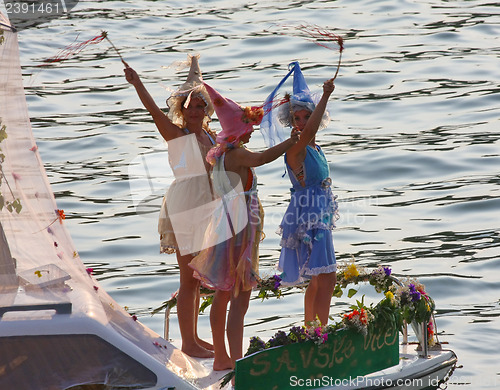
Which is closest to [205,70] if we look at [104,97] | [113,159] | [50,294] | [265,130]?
[104,97]

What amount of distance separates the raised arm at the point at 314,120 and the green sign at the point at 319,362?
124 cm

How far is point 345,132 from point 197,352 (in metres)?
9.58

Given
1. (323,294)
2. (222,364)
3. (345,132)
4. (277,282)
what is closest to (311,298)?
(323,294)

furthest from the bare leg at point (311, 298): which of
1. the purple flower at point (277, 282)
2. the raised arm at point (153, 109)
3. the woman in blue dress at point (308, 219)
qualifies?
the raised arm at point (153, 109)

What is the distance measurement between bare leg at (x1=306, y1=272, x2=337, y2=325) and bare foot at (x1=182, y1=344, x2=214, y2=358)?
790mm

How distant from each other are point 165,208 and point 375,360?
68.0 inches

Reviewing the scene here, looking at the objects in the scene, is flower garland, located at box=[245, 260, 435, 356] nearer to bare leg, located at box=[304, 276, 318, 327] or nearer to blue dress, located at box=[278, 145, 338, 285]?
bare leg, located at box=[304, 276, 318, 327]

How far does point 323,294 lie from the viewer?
6562 millimetres

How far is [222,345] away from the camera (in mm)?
6344

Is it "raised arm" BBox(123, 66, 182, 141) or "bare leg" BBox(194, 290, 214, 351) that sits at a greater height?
"raised arm" BBox(123, 66, 182, 141)

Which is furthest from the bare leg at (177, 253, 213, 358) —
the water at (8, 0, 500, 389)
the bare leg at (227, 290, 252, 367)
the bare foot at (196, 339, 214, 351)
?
the water at (8, 0, 500, 389)

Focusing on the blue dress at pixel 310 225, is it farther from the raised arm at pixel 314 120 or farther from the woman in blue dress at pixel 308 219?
the raised arm at pixel 314 120

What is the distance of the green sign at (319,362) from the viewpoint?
18.8 feet

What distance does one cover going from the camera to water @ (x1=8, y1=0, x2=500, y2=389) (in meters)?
10.8
